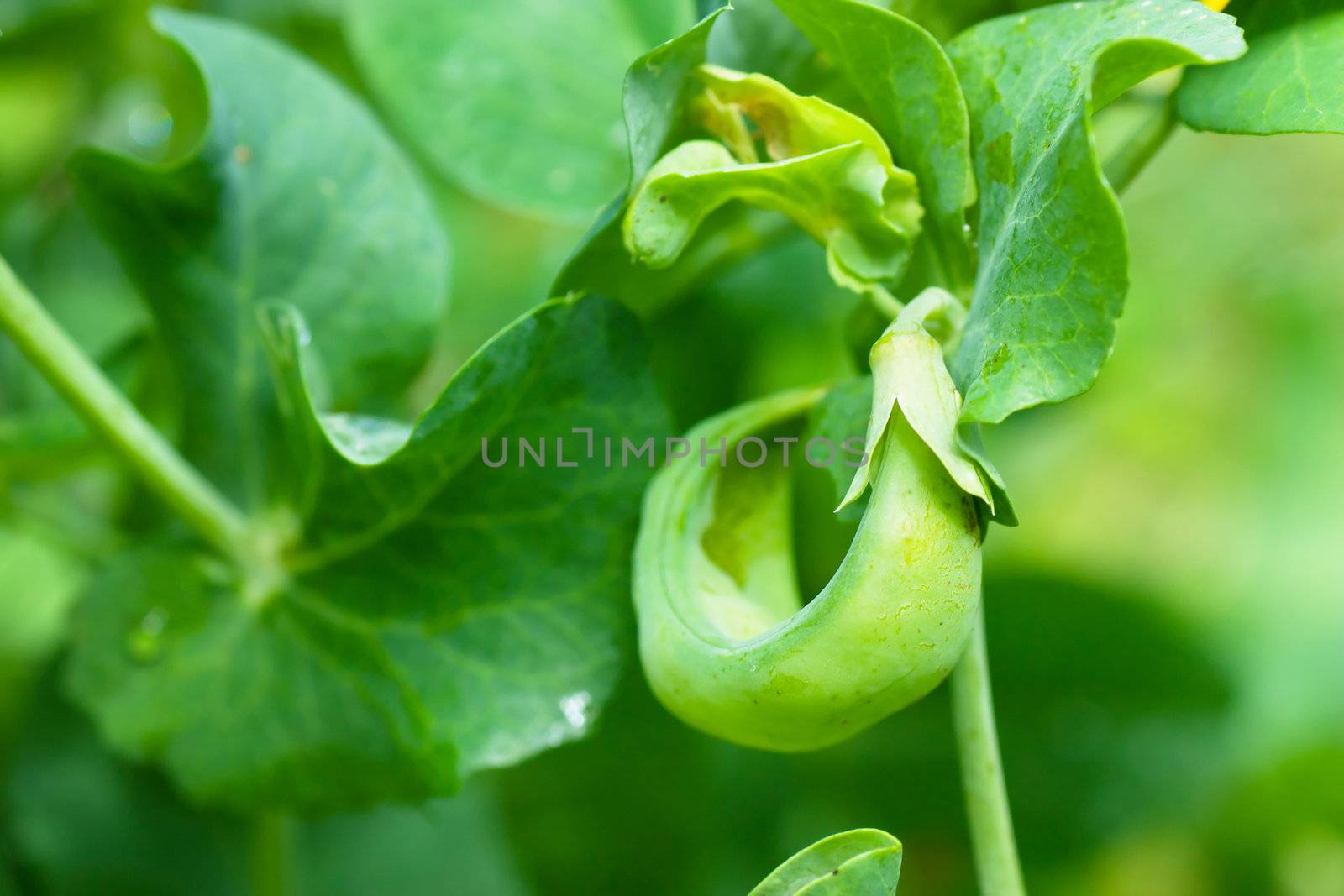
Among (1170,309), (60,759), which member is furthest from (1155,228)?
(60,759)

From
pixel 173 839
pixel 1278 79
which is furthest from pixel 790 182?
pixel 173 839

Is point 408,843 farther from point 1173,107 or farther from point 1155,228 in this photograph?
point 1155,228

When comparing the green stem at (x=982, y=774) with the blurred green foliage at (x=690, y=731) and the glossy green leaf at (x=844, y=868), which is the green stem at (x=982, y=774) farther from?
the blurred green foliage at (x=690, y=731)

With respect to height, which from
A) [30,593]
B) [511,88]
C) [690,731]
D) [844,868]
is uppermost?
[511,88]

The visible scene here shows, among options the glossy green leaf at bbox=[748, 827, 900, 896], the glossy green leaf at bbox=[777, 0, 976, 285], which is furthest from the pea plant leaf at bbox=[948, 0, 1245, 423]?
the glossy green leaf at bbox=[748, 827, 900, 896]

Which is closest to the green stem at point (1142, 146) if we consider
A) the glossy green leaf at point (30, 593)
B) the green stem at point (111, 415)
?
the green stem at point (111, 415)

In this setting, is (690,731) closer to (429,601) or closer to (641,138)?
(429,601)
